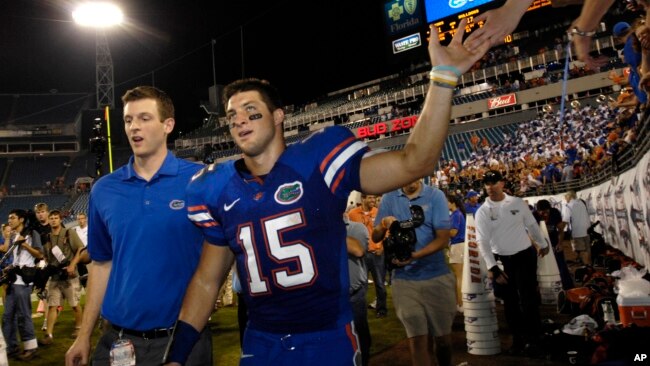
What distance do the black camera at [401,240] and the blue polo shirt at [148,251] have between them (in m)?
2.20

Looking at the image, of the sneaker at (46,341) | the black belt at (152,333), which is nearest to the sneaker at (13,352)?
the sneaker at (46,341)

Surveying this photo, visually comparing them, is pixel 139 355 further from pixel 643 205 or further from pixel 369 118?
pixel 369 118

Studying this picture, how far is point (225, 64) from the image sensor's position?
149 feet

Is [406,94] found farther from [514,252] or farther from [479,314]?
[479,314]

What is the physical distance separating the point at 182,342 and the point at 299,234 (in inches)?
29.5

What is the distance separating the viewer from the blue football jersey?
2152mm

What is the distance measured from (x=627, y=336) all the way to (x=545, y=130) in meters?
28.6

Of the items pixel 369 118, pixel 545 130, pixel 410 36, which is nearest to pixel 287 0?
pixel 369 118

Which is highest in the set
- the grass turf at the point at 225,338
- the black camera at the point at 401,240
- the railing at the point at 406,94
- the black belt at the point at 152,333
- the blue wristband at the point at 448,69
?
the railing at the point at 406,94

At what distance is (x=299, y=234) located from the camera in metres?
2.15

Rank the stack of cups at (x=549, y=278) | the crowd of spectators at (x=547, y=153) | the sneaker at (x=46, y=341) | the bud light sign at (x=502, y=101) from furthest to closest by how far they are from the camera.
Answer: the bud light sign at (x=502, y=101)
the crowd of spectators at (x=547, y=153)
the stack of cups at (x=549, y=278)
the sneaker at (x=46, y=341)

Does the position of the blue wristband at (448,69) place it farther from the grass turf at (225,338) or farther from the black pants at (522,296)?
the grass turf at (225,338)

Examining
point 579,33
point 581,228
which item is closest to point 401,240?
point 579,33

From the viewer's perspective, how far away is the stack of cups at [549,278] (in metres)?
8.38
